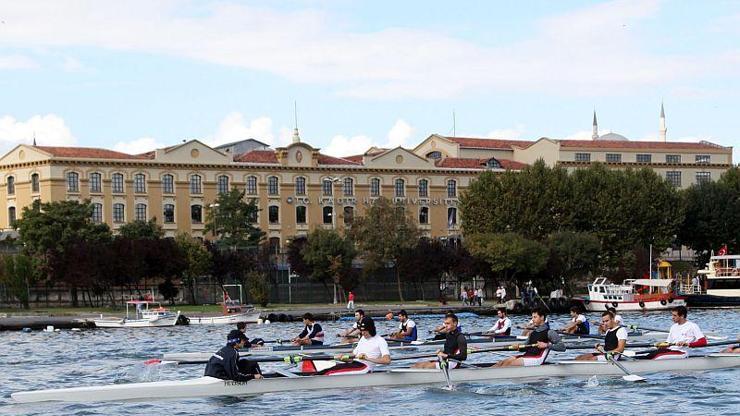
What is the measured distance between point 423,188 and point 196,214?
2360 centimetres

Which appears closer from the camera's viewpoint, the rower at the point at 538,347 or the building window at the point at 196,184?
the rower at the point at 538,347

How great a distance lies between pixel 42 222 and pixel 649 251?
53.5 m

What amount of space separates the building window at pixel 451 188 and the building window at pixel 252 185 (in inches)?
819

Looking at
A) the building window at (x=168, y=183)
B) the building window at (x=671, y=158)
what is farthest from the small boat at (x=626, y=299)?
the building window at (x=671, y=158)

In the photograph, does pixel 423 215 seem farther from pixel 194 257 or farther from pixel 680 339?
pixel 680 339

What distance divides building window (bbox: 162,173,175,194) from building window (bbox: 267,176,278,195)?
9402 millimetres

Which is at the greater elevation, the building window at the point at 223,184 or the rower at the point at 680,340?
the building window at the point at 223,184

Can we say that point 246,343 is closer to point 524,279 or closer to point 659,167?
point 524,279

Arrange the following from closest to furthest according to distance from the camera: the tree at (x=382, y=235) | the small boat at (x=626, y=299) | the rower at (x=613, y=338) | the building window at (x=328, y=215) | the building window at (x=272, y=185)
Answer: the rower at (x=613, y=338) → the small boat at (x=626, y=299) → the tree at (x=382, y=235) → the building window at (x=272, y=185) → the building window at (x=328, y=215)

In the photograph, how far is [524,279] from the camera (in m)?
110

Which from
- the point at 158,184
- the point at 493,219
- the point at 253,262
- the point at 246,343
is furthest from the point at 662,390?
the point at 158,184

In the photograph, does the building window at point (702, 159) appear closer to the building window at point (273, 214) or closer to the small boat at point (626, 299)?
the small boat at point (626, 299)

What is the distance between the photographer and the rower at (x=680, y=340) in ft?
132

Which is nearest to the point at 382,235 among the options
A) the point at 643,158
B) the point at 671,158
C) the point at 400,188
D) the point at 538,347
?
the point at 400,188
